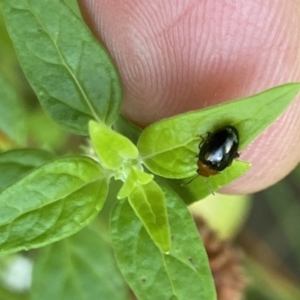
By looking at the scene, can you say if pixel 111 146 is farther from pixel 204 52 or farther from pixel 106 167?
pixel 204 52

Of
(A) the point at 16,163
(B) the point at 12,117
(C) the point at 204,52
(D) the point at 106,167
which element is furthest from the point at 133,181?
(B) the point at 12,117

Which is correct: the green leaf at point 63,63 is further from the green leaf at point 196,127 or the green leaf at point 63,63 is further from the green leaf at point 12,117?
the green leaf at point 12,117

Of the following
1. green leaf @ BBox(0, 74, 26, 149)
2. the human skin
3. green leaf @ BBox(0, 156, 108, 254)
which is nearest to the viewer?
green leaf @ BBox(0, 156, 108, 254)

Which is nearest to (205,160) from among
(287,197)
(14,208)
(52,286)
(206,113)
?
(206,113)

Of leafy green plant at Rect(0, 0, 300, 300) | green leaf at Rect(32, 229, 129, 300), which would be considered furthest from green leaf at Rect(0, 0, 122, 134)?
green leaf at Rect(32, 229, 129, 300)

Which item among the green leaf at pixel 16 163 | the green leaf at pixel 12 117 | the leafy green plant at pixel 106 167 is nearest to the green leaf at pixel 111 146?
the leafy green plant at pixel 106 167

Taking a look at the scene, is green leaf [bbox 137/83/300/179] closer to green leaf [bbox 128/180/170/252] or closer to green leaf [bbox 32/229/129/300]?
green leaf [bbox 128/180/170/252]

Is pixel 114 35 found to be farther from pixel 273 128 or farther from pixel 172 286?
pixel 172 286

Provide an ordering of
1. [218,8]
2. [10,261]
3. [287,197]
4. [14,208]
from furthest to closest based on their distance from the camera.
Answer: [287,197], [10,261], [218,8], [14,208]
